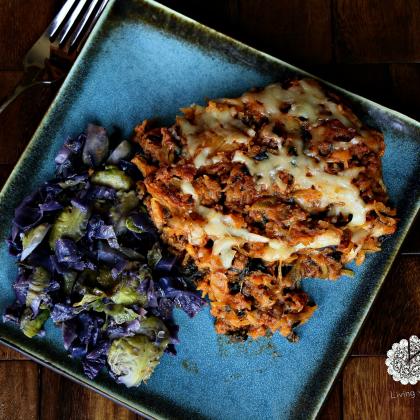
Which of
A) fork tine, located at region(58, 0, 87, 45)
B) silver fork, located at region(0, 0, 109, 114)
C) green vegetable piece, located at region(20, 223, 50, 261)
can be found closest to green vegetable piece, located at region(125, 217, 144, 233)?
green vegetable piece, located at region(20, 223, 50, 261)

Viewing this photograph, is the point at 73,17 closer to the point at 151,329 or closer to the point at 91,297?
the point at 91,297

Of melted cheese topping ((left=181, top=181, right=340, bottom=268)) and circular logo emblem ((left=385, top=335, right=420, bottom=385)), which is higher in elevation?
melted cheese topping ((left=181, top=181, right=340, bottom=268))

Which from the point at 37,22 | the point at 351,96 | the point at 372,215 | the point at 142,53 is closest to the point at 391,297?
the point at 372,215

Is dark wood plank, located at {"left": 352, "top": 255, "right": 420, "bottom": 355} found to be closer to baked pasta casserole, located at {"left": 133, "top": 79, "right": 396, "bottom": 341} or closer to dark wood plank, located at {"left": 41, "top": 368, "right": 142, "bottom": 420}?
baked pasta casserole, located at {"left": 133, "top": 79, "right": 396, "bottom": 341}

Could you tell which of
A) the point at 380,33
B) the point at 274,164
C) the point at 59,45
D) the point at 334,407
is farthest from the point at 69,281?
the point at 380,33

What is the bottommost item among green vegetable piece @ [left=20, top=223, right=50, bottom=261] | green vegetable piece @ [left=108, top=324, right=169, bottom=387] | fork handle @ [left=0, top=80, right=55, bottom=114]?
green vegetable piece @ [left=108, top=324, right=169, bottom=387]

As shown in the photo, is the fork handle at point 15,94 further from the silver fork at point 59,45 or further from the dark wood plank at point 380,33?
the dark wood plank at point 380,33
